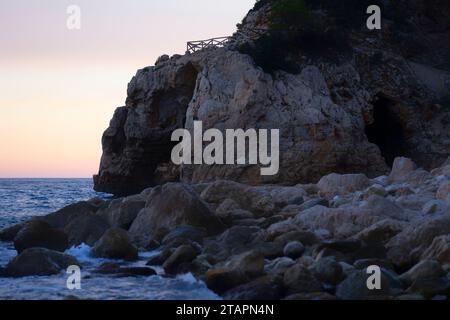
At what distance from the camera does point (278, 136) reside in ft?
94.1

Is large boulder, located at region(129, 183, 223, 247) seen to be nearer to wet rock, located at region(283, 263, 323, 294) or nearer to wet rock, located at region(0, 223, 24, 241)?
wet rock, located at region(0, 223, 24, 241)

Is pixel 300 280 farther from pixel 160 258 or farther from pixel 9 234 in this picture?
pixel 9 234

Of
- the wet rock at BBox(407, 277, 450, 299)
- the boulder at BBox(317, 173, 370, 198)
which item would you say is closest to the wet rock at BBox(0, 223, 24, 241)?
the boulder at BBox(317, 173, 370, 198)

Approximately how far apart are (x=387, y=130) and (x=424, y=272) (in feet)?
81.9

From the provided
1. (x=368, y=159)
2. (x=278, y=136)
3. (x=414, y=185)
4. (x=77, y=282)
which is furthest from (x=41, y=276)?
(x=368, y=159)

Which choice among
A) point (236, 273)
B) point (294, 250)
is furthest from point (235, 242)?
point (236, 273)

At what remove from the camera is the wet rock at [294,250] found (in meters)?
13.2

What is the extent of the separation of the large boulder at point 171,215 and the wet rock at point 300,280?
17.9 ft

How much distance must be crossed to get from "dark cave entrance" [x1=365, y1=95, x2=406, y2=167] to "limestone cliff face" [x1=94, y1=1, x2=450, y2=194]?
0.06 m

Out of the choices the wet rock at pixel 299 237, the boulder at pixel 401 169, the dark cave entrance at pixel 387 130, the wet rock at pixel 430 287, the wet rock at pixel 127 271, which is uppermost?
the dark cave entrance at pixel 387 130

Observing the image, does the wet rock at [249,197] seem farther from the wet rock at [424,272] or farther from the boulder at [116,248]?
the wet rock at [424,272]

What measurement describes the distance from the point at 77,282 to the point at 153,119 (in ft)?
81.4

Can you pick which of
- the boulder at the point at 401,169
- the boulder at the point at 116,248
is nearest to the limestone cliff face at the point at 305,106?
the boulder at the point at 401,169

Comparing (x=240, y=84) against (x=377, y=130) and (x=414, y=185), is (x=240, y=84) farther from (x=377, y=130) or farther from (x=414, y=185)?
(x=414, y=185)
